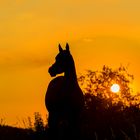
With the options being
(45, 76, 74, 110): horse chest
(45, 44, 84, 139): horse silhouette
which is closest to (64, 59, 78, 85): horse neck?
(45, 44, 84, 139): horse silhouette

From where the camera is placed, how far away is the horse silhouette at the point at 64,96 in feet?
56.3

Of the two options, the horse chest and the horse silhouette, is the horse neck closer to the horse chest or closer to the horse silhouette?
the horse silhouette

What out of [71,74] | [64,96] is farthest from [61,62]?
[64,96]

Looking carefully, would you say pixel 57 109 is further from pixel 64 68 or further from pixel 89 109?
pixel 89 109

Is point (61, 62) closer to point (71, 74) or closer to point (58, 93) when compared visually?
point (71, 74)

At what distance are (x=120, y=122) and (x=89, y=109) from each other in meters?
3.35

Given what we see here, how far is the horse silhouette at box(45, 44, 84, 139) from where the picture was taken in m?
17.2

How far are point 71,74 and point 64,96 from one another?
802mm

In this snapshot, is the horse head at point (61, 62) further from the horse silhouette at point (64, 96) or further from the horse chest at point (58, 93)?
the horse chest at point (58, 93)

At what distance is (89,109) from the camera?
31312 millimetres

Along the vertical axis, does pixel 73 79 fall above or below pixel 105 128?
below

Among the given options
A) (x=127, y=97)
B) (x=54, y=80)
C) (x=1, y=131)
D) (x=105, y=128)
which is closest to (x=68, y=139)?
(x=54, y=80)

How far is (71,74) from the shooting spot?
1731cm

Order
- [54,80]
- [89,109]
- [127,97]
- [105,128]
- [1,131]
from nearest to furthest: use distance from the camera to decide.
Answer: [54,80]
[1,131]
[105,128]
[89,109]
[127,97]
